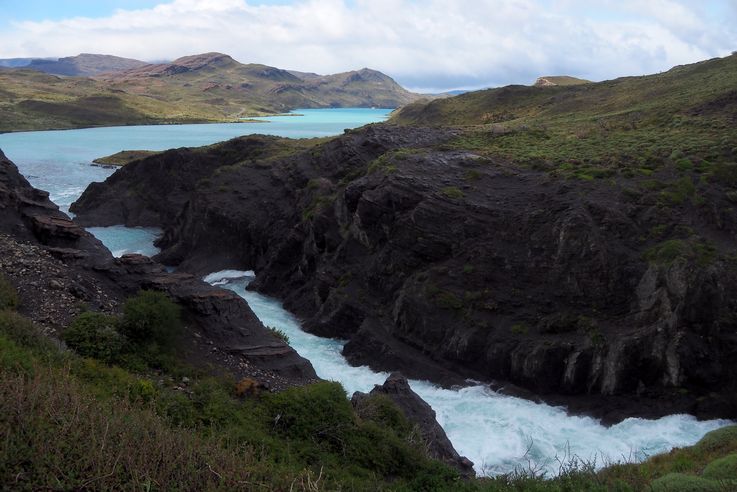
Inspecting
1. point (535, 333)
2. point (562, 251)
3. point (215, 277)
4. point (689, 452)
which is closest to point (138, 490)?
point (689, 452)

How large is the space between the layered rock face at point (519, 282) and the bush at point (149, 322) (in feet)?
44.9

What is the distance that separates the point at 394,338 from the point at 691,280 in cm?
1374

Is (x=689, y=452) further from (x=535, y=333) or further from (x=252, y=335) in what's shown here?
(x=252, y=335)

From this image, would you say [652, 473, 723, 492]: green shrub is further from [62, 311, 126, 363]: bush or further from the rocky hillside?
[62, 311, 126, 363]: bush

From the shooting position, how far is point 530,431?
22.7m

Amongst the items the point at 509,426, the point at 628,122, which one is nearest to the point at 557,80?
the point at 628,122

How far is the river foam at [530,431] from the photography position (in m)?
20.9

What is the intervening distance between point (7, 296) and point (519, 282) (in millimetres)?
21315

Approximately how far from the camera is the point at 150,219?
5991 cm

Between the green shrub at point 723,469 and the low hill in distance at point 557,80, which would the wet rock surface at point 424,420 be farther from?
the low hill in distance at point 557,80

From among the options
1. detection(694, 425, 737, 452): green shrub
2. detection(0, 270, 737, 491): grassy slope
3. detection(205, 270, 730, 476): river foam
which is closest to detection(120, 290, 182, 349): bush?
detection(0, 270, 737, 491): grassy slope

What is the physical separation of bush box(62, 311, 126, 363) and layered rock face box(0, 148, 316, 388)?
27.1 inches

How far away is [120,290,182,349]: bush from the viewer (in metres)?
16.4

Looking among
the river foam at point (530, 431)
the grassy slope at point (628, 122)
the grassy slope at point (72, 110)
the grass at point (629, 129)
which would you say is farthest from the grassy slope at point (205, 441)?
the grassy slope at point (72, 110)
